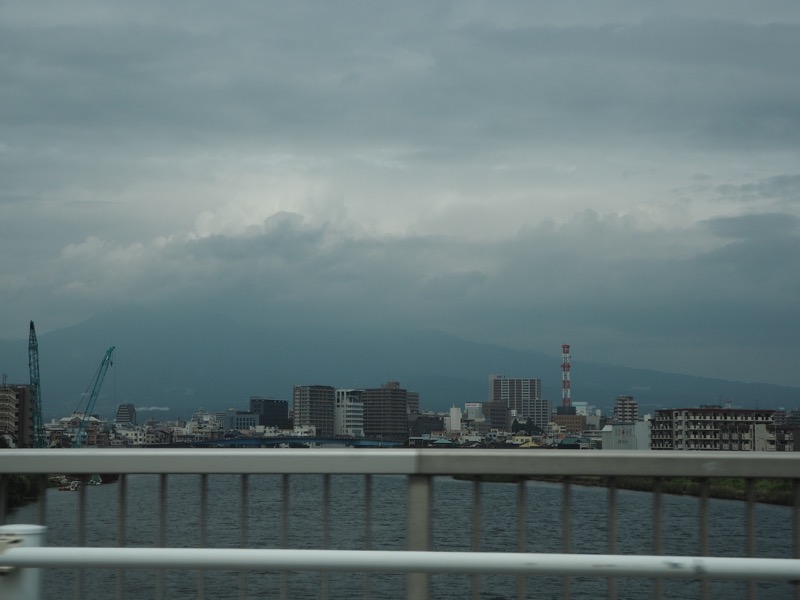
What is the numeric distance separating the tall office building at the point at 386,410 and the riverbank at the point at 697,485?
1238 centimetres

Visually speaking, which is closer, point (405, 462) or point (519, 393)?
point (405, 462)

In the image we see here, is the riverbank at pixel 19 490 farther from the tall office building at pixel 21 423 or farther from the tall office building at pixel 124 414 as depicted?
the tall office building at pixel 124 414

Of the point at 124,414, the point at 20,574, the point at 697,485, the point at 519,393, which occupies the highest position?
the point at 697,485

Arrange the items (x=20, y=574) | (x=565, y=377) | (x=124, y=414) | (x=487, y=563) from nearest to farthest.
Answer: (x=487, y=563), (x=20, y=574), (x=124, y=414), (x=565, y=377)

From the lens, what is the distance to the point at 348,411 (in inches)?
709

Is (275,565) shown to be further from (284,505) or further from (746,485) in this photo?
(746,485)

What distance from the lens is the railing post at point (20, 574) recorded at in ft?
9.70

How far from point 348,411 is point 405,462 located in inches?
576

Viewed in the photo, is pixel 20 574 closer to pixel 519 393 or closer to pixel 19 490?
pixel 19 490

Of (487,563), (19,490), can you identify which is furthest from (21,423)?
(487,563)

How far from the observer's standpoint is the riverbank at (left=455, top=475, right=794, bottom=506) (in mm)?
3449

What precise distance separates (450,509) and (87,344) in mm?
127145

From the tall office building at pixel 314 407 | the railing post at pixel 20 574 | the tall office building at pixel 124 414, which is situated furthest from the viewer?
the tall office building at pixel 124 414

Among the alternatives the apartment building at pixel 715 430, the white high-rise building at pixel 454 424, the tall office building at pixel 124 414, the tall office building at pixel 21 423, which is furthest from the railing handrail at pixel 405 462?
the tall office building at pixel 124 414
